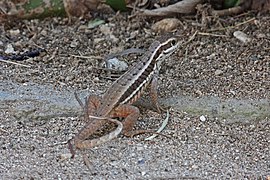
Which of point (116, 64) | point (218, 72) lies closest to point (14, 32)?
point (116, 64)

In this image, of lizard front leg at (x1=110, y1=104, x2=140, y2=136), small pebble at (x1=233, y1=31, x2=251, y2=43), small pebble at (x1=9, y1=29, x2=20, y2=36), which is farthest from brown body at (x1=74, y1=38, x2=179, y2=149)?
small pebble at (x1=9, y1=29, x2=20, y2=36)

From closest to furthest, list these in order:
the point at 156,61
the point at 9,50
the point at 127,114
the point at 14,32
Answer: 1. the point at 127,114
2. the point at 156,61
3. the point at 9,50
4. the point at 14,32

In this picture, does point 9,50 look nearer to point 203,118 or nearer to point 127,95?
point 127,95

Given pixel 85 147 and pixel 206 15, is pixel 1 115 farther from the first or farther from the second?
pixel 206 15

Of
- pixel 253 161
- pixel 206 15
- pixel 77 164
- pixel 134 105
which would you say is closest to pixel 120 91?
pixel 134 105

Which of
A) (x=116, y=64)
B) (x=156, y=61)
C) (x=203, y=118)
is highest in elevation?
(x=156, y=61)

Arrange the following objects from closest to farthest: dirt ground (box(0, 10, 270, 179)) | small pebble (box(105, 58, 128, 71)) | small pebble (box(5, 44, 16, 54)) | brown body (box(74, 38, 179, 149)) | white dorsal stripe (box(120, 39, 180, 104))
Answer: dirt ground (box(0, 10, 270, 179)) → brown body (box(74, 38, 179, 149)) → white dorsal stripe (box(120, 39, 180, 104)) → small pebble (box(105, 58, 128, 71)) → small pebble (box(5, 44, 16, 54))

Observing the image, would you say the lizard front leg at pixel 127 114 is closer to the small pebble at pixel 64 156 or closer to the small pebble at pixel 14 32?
the small pebble at pixel 64 156

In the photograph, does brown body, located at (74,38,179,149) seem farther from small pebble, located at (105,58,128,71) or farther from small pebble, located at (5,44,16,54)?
small pebble, located at (5,44,16,54)
